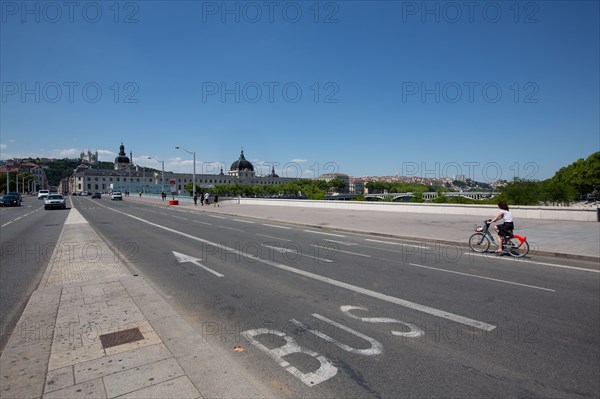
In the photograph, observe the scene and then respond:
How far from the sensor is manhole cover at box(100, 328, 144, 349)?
4180mm

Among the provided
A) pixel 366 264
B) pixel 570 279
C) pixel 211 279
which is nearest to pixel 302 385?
pixel 211 279

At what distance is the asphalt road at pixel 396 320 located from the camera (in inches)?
141

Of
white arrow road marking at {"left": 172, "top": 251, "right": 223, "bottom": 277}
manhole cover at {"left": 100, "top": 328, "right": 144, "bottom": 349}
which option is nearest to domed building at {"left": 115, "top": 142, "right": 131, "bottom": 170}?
white arrow road marking at {"left": 172, "top": 251, "right": 223, "bottom": 277}

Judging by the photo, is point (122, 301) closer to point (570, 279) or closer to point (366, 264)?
point (366, 264)

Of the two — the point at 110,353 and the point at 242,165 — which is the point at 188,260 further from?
the point at 242,165

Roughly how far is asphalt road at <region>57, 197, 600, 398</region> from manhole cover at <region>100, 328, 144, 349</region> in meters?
0.82

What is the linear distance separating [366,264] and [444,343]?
16.4ft

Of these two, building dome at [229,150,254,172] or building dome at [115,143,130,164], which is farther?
building dome at [229,150,254,172]

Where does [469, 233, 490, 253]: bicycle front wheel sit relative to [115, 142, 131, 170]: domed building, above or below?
below

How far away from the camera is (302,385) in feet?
11.3

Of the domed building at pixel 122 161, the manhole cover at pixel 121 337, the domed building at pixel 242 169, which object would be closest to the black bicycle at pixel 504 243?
the manhole cover at pixel 121 337

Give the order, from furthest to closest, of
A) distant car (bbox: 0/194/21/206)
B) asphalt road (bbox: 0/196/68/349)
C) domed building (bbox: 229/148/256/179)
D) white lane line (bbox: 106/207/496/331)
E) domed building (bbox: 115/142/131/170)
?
domed building (bbox: 229/148/256/179), domed building (bbox: 115/142/131/170), distant car (bbox: 0/194/21/206), asphalt road (bbox: 0/196/68/349), white lane line (bbox: 106/207/496/331)

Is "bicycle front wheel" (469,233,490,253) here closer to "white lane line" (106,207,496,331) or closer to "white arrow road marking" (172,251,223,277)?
"white lane line" (106,207,496,331)
